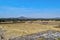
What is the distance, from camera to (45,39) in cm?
A: 1909

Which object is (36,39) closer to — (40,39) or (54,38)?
(40,39)

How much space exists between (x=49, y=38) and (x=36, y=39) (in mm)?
1375

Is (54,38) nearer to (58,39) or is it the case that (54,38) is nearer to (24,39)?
(58,39)

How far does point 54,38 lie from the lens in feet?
64.3

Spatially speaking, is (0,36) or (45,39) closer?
(45,39)

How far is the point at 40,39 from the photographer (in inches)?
762

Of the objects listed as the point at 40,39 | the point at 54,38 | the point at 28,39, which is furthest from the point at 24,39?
the point at 54,38

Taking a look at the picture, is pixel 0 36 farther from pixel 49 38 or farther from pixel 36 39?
pixel 49 38

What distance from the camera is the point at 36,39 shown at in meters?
19.6

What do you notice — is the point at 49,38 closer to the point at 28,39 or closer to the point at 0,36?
the point at 28,39

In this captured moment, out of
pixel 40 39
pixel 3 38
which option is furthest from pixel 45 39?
pixel 3 38

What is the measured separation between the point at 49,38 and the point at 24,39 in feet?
8.80

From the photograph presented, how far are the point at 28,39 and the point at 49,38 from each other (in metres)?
2.22

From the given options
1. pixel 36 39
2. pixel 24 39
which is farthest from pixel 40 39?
pixel 24 39
